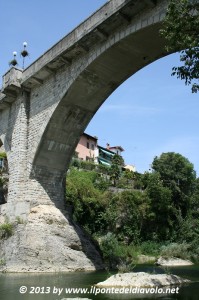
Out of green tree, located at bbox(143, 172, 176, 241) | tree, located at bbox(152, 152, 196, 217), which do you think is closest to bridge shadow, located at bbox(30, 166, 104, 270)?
green tree, located at bbox(143, 172, 176, 241)

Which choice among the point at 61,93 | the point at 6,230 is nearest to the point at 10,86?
the point at 61,93

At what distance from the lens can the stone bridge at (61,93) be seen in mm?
14016

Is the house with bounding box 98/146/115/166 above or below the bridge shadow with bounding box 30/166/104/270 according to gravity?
above

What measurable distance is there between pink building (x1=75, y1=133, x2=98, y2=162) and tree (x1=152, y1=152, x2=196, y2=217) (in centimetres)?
1270

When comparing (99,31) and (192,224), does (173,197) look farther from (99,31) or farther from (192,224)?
(99,31)

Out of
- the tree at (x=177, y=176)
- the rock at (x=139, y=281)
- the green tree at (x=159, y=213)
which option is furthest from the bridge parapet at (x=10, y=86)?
the tree at (x=177, y=176)

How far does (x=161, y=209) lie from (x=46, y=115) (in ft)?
58.2

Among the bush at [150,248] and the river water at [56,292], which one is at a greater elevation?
the bush at [150,248]

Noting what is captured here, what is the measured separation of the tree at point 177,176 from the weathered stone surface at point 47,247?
20.6m

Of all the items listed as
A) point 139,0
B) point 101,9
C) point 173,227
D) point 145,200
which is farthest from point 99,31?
point 173,227

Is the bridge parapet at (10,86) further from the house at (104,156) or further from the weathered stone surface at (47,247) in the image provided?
Result: the house at (104,156)

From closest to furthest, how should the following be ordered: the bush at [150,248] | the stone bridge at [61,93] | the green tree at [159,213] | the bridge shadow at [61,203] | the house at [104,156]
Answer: the stone bridge at [61,93] → the bridge shadow at [61,203] → the bush at [150,248] → the green tree at [159,213] → the house at [104,156]

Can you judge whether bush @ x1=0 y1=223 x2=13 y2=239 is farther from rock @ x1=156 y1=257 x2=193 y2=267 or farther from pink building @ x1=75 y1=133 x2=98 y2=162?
pink building @ x1=75 y1=133 x2=98 y2=162

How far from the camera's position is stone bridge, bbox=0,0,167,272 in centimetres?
1402
